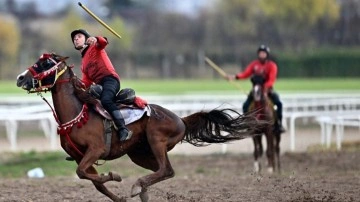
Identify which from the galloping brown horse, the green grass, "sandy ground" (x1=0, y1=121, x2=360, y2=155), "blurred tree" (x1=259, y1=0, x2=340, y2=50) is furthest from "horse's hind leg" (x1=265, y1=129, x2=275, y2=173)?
"blurred tree" (x1=259, y1=0, x2=340, y2=50)

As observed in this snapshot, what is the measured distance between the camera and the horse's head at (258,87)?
1611cm

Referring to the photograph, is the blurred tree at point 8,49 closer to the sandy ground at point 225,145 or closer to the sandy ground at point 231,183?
the sandy ground at point 225,145

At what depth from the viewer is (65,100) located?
34.9 ft

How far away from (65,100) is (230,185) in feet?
11.7

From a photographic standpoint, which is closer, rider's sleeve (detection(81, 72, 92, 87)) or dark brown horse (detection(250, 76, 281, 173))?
rider's sleeve (detection(81, 72, 92, 87))

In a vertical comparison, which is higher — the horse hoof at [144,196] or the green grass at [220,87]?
the horse hoof at [144,196]

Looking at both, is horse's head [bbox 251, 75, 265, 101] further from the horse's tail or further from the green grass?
the green grass

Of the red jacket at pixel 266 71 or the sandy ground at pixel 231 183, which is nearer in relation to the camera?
the sandy ground at pixel 231 183

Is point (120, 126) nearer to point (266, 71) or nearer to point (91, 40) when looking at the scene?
point (91, 40)

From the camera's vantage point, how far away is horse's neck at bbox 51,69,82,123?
10578mm

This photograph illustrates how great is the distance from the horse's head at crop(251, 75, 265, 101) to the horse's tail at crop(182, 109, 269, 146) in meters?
4.20

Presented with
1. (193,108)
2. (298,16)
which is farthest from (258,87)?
(298,16)

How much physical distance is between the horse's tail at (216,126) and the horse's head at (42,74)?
1892mm

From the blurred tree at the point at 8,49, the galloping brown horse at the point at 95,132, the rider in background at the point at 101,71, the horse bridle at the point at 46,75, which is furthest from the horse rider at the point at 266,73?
the blurred tree at the point at 8,49
